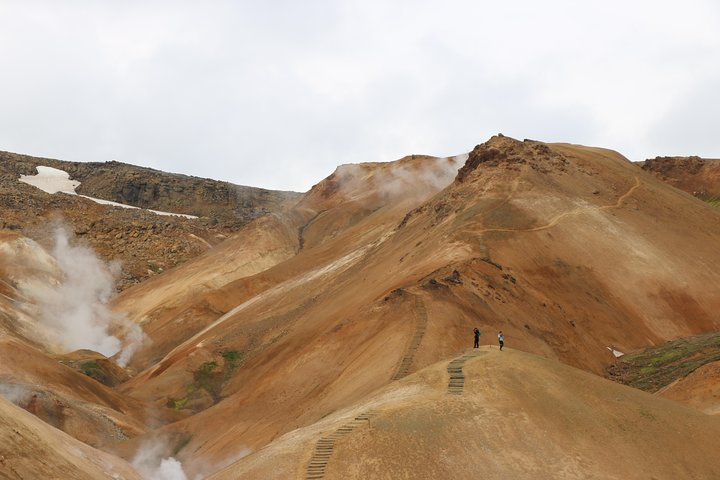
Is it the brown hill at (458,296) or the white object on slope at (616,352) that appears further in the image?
the white object on slope at (616,352)

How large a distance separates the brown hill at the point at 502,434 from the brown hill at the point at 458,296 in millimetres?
7038

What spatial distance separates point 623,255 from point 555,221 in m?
5.00

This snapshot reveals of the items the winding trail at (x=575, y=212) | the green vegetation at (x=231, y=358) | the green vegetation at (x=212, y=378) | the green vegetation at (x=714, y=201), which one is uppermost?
the green vegetation at (x=714, y=201)

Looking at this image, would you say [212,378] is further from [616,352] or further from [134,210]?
[134,210]

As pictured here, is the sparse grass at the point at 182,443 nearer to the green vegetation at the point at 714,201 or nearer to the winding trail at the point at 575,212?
the winding trail at the point at 575,212

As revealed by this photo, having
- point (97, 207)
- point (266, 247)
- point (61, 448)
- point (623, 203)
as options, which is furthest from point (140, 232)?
point (61, 448)

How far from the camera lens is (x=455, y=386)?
2645 cm

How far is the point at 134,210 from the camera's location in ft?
427

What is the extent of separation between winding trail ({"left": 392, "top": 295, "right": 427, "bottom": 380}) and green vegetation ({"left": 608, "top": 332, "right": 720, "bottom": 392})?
10.6 m

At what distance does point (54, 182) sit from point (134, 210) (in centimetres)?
2663

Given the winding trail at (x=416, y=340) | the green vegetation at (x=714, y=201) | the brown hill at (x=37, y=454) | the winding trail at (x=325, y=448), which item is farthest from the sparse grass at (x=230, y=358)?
the green vegetation at (x=714, y=201)

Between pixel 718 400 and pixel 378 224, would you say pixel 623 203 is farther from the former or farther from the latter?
pixel 718 400

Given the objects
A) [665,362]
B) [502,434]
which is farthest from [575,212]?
[502,434]

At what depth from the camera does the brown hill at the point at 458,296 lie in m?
39.1
